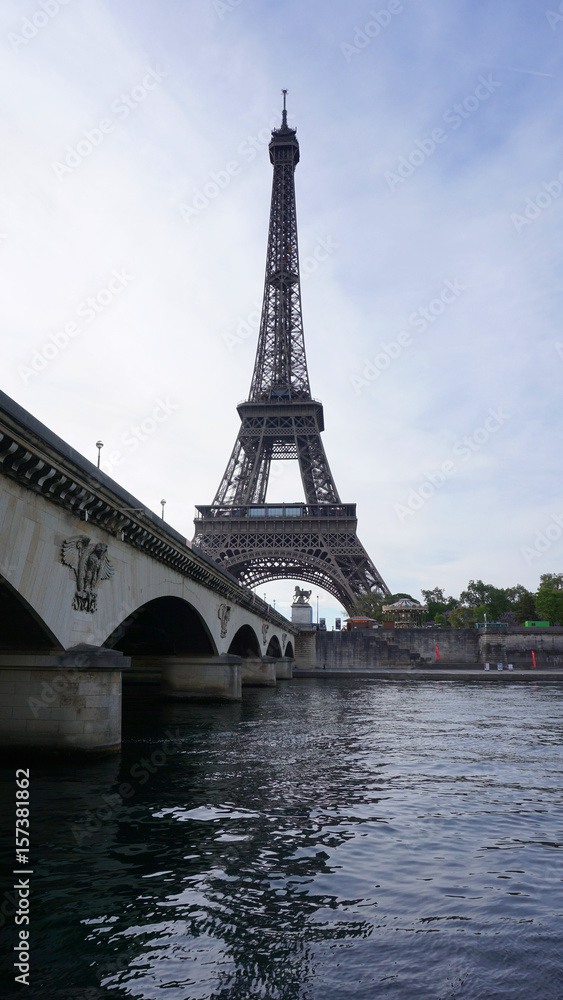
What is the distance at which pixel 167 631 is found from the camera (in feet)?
115

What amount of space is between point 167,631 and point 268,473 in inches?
3112

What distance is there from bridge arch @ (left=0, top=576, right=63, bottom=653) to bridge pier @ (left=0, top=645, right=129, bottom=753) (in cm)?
36

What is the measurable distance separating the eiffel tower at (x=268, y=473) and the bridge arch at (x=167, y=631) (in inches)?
2035

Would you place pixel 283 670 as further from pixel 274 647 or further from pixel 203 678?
pixel 203 678

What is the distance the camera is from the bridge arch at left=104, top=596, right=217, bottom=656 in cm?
2989

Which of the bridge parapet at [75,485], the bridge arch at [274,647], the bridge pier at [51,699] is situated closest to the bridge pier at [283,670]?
the bridge arch at [274,647]

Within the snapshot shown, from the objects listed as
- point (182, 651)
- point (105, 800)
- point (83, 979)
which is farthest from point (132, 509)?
point (182, 651)

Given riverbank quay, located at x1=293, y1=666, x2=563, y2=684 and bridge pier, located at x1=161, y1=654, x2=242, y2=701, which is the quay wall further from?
bridge pier, located at x1=161, y1=654, x2=242, y2=701

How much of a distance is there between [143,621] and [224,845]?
23763 millimetres

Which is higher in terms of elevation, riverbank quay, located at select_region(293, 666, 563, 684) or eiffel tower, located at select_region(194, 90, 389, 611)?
eiffel tower, located at select_region(194, 90, 389, 611)

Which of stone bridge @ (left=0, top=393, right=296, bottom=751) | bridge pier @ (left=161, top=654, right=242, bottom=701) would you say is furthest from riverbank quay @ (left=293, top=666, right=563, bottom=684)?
stone bridge @ (left=0, top=393, right=296, bottom=751)

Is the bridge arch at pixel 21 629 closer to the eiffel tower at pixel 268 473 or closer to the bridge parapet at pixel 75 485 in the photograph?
the bridge parapet at pixel 75 485

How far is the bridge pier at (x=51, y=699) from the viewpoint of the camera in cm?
1597

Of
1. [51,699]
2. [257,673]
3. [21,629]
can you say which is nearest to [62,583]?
[21,629]
